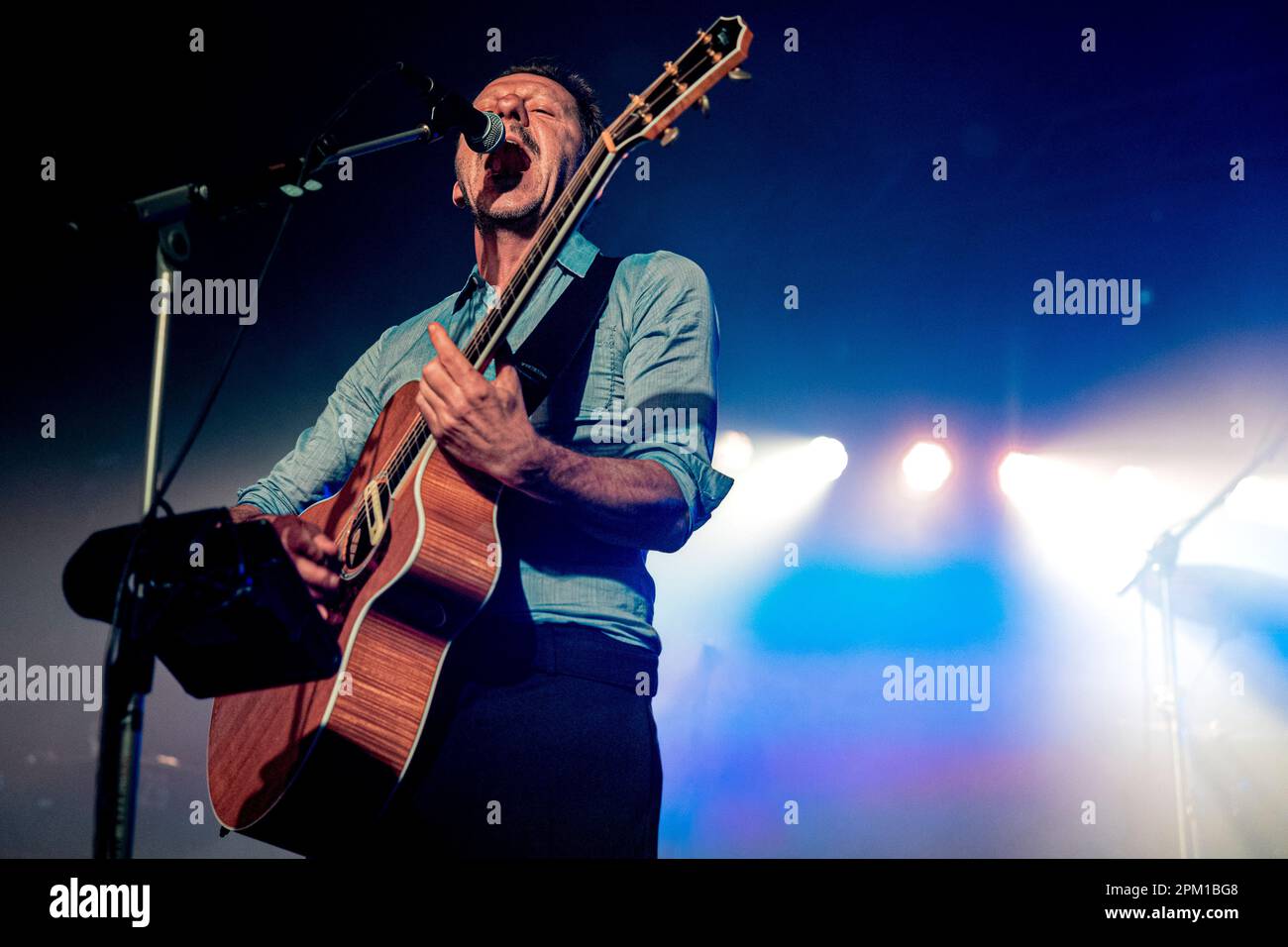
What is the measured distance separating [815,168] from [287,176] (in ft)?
10.5

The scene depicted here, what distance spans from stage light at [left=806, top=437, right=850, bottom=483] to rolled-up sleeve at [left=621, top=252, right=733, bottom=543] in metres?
2.42

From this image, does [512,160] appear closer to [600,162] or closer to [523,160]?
[523,160]

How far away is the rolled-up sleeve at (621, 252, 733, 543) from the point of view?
2135 mm

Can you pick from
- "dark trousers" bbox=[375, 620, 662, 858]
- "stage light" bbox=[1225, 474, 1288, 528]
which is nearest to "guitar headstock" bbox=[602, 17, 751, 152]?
"dark trousers" bbox=[375, 620, 662, 858]

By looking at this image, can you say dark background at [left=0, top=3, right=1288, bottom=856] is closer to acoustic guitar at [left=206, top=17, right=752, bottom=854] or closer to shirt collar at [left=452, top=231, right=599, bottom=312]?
shirt collar at [left=452, top=231, right=599, bottom=312]

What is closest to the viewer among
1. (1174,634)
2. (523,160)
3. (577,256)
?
(577,256)

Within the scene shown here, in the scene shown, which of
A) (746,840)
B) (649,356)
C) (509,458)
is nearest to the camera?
(509,458)

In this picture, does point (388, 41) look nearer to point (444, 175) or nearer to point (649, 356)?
point (444, 175)

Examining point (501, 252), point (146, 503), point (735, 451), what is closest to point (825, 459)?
point (735, 451)

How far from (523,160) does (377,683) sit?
144 centimetres

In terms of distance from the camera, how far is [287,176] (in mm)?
1871

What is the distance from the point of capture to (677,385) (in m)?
2.19

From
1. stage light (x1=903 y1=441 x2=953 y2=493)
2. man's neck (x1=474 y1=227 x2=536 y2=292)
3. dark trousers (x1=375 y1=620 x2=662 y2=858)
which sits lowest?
dark trousers (x1=375 y1=620 x2=662 y2=858)
